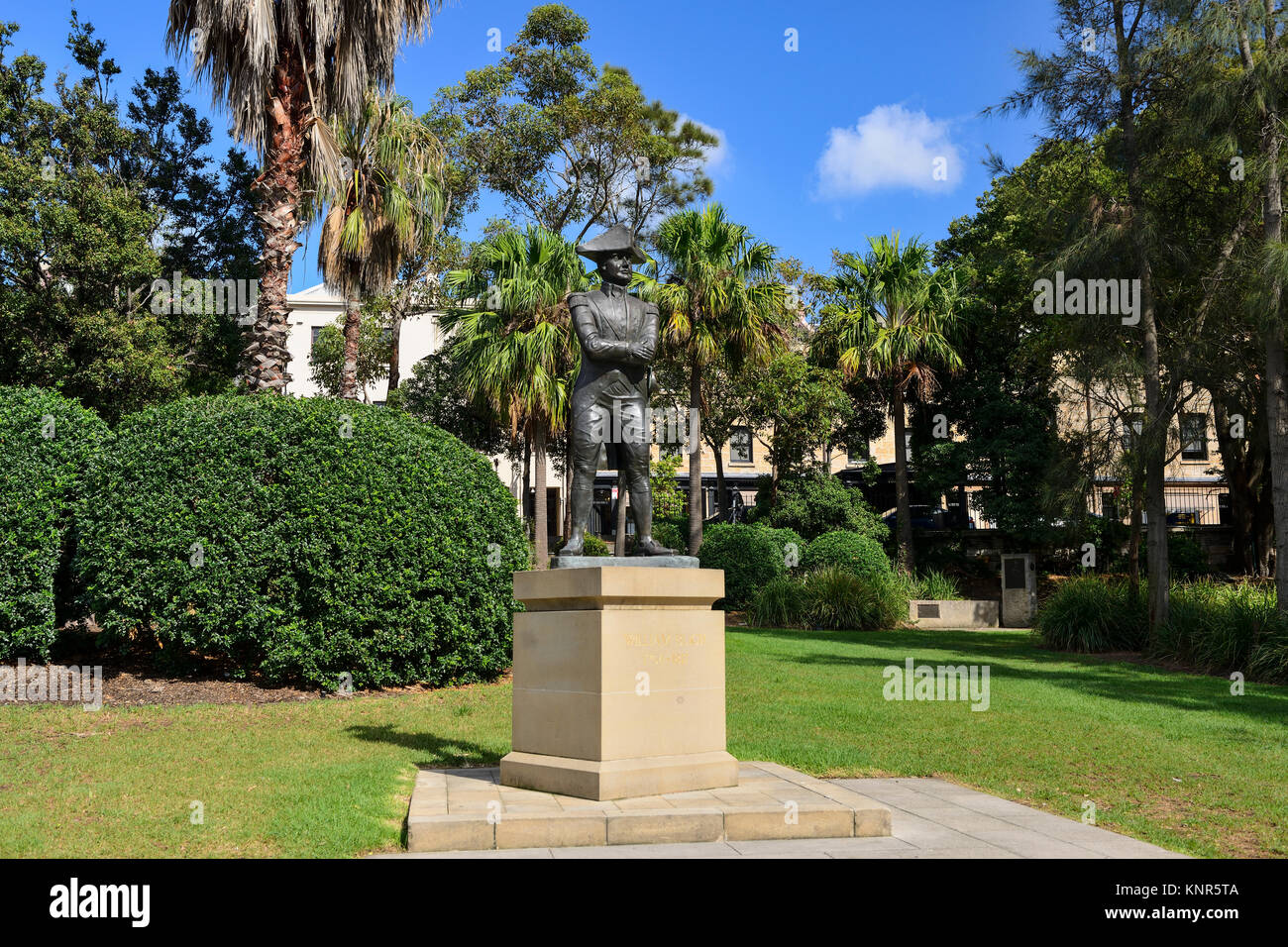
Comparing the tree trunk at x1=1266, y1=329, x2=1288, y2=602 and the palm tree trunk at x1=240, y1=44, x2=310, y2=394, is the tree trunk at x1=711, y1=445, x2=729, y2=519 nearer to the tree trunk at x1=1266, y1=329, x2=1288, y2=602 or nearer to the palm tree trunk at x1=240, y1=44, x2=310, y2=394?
the tree trunk at x1=1266, y1=329, x2=1288, y2=602

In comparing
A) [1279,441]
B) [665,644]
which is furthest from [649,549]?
[1279,441]

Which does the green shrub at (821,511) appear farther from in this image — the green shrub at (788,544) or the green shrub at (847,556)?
the green shrub at (847,556)

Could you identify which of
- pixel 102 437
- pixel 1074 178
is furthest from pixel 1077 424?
pixel 102 437

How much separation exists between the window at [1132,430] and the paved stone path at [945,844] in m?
12.6

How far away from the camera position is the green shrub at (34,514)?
11.3 m

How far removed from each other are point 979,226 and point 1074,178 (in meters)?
11.0

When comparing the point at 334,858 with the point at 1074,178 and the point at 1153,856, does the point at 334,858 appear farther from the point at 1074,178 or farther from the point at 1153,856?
the point at 1074,178

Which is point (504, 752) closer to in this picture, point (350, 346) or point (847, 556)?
point (350, 346)

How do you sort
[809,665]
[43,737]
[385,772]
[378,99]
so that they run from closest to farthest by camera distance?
[385,772] → [43,737] → [809,665] → [378,99]

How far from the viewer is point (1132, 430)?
57.7 feet

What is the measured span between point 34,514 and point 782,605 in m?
14.6

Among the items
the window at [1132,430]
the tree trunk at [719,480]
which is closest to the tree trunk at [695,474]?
the tree trunk at [719,480]

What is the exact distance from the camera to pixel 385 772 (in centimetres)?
760

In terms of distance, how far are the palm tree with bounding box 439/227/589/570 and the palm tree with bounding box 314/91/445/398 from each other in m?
3.47
